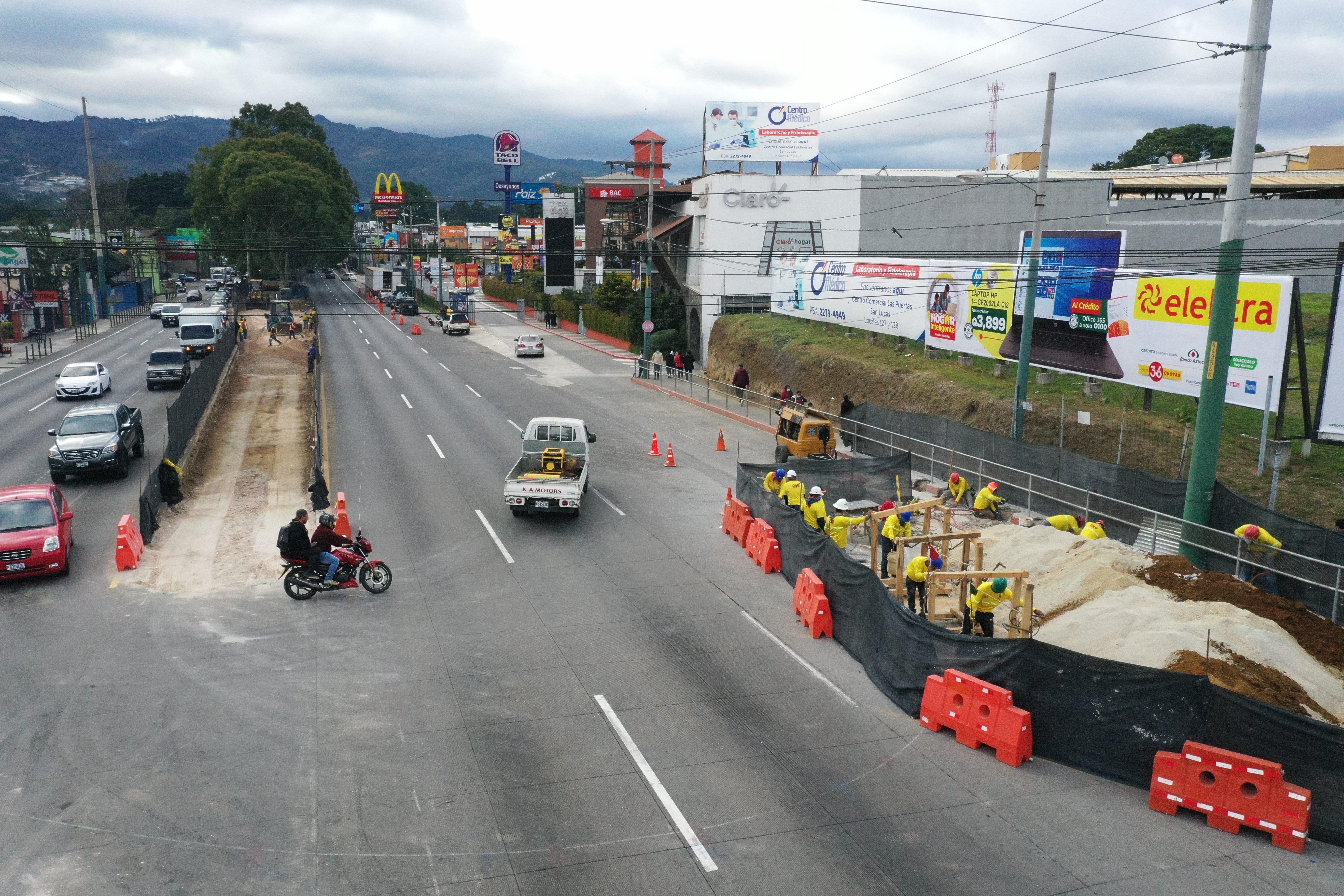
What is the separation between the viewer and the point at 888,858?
8.91 m

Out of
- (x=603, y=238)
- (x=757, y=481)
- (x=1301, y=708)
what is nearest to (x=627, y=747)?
(x=1301, y=708)

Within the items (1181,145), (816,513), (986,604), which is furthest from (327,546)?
(1181,145)

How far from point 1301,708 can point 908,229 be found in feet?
150

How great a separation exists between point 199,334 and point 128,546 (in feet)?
112

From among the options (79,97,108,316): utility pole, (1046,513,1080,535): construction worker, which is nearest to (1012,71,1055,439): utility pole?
(1046,513,1080,535): construction worker

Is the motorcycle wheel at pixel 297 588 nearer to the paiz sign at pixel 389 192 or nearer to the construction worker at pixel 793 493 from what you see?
the construction worker at pixel 793 493

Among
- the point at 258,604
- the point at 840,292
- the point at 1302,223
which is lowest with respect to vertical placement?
the point at 258,604

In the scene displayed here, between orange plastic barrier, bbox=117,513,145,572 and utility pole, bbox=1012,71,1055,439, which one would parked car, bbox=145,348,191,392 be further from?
utility pole, bbox=1012,71,1055,439

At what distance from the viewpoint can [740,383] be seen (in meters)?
40.9

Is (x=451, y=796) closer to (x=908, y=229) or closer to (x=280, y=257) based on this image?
(x=908, y=229)

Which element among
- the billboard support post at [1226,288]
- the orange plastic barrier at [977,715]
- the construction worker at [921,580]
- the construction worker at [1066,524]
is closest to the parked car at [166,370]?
the construction worker at [921,580]

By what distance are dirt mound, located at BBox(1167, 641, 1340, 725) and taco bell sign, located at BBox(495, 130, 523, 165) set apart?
131m

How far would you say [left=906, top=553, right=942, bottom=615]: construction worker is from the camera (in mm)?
14773

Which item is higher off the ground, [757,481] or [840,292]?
[840,292]
